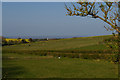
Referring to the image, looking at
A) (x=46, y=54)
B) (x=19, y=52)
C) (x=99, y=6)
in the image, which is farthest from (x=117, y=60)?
(x=19, y=52)

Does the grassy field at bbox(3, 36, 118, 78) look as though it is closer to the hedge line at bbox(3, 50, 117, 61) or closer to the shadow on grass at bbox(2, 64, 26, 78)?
the shadow on grass at bbox(2, 64, 26, 78)

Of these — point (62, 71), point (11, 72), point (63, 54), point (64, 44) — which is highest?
point (64, 44)

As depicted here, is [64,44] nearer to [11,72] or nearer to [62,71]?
[62,71]

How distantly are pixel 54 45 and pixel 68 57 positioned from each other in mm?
12287

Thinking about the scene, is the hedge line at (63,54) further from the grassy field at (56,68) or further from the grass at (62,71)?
the grass at (62,71)

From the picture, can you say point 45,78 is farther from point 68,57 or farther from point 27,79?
point 68,57

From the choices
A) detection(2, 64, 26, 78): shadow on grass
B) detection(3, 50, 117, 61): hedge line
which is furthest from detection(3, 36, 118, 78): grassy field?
detection(3, 50, 117, 61): hedge line

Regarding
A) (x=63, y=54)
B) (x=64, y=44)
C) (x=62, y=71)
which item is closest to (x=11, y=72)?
(x=62, y=71)

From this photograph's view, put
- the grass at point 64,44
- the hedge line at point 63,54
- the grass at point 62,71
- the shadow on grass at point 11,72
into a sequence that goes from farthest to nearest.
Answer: the grass at point 64,44 < the hedge line at point 63,54 < the grass at point 62,71 < the shadow on grass at point 11,72

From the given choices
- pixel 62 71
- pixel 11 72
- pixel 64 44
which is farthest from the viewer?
pixel 64 44

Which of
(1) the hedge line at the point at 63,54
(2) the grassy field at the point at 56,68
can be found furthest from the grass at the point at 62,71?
(1) the hedge line at the point at 63,54

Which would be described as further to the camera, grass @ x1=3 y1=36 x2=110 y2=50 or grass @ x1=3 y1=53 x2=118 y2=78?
grass @ x1=3 y1=36 x2=110 y2=50

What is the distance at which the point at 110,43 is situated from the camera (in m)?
7.10

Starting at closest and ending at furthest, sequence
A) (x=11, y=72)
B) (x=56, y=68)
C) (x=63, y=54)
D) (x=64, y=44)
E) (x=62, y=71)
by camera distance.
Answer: (x=11, y=72) < (x=62, y=71) < (x=56, y=68) < (x=63, y=54) < (x=64, y=44)
